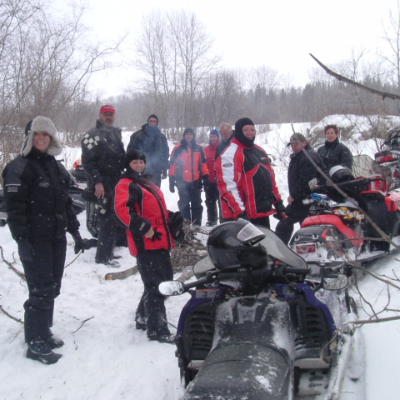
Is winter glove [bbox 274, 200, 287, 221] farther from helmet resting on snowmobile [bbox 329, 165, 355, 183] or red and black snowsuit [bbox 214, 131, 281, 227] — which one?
helmet resting on snowmobile [bbox 329, 165, 355, 183]

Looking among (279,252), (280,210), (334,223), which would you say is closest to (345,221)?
(334,223)

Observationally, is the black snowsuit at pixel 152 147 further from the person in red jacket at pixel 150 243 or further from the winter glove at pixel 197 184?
the person in red jacket at pixel 150 243

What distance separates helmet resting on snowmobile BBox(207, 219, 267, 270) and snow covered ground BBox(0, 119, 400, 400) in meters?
0.78

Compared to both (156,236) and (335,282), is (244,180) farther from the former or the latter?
(335,282)

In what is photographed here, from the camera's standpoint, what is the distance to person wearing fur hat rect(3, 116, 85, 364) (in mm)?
3010

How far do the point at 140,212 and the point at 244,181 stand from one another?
1.26 metres

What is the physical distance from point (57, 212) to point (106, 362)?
4.34 feet

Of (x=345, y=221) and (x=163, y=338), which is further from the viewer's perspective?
→ (x=345, y=221)

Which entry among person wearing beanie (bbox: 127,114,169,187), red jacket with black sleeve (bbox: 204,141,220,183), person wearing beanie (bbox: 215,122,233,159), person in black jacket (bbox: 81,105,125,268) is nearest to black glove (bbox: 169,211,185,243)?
person in black jacket (bbox: 81,105,125,268)

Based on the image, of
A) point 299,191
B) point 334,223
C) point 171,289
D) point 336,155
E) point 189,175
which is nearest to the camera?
point 171,289

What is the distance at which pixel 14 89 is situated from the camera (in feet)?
24.4

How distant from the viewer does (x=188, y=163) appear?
7.25 metres

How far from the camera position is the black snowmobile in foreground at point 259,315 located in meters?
1.96

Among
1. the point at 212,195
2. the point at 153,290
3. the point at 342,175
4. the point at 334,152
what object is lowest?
the point at 153,290
